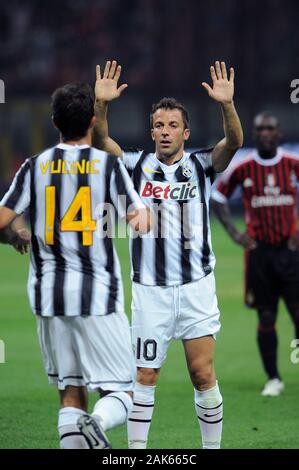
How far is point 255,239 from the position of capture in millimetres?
9211

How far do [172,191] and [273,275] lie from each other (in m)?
2.93

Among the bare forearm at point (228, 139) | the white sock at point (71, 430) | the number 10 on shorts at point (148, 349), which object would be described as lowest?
the white sock at point (71, 430)

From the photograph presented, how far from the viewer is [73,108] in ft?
17.3

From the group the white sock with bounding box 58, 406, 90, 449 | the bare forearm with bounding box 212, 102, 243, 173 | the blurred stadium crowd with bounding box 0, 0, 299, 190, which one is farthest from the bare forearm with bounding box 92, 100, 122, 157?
the blurred stadium crowd with bounding box 0, 0, 299, 190

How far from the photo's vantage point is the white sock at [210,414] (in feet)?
20.6

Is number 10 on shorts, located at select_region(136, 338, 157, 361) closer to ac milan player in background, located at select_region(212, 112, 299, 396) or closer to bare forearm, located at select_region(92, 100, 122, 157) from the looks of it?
A: bare forearm, located at select_region(92, 100, 122, 157)

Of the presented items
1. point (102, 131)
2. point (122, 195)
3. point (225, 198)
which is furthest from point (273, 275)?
point (122, 195)

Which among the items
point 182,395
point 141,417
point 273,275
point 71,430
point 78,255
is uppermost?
point 78,255

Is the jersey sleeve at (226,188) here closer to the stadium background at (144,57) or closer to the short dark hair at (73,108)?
the short dark hair at (73,108)

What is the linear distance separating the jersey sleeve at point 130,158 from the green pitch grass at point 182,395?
1712mm

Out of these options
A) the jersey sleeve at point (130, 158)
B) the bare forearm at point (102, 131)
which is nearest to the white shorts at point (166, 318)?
the jersey sleeve at point (130, 158)

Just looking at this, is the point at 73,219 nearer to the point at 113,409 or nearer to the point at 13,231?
the point at 13,231
